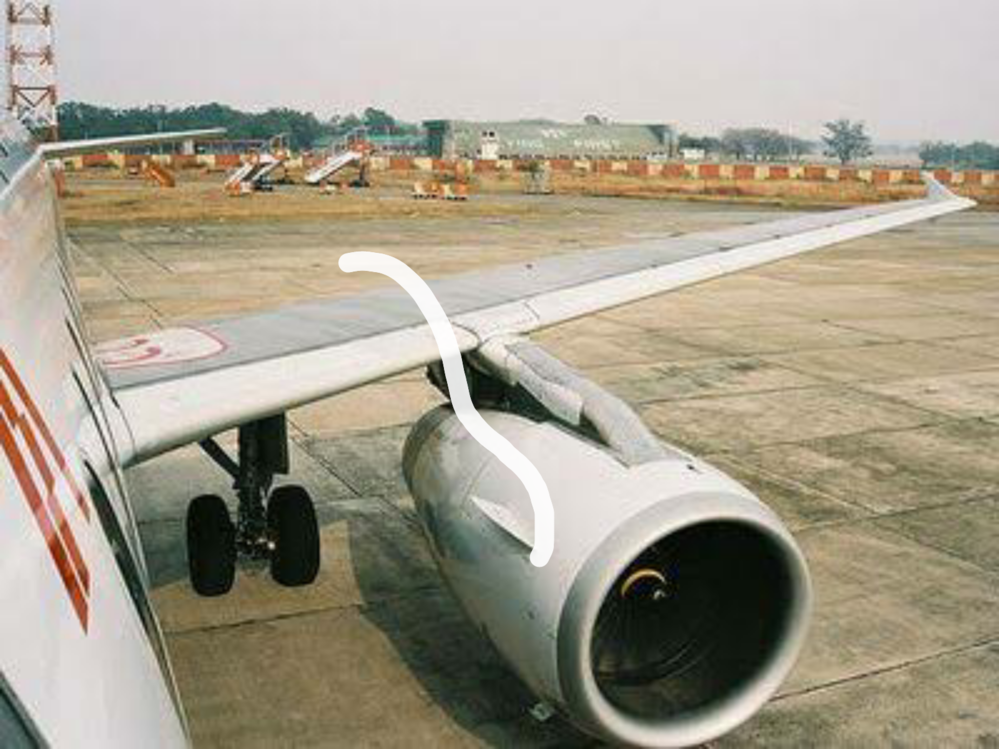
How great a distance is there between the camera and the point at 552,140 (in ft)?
421

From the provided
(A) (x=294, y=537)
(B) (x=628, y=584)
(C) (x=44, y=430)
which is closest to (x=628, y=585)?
(B) (x=628, y=584)

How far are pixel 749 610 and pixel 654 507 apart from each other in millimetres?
881

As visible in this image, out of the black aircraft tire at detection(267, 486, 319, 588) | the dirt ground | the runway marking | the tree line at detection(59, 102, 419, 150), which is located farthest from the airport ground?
the tree line at detection(59, 102, 419, 150)

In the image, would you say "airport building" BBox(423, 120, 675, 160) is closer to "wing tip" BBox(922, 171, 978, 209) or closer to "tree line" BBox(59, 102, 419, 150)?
"tree line" BBox(59, 102, 419, 150)

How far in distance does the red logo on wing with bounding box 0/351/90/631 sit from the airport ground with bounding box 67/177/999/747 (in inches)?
122

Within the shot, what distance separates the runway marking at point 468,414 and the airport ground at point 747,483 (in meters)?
1.53

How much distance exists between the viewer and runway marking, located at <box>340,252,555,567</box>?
13.7 ft

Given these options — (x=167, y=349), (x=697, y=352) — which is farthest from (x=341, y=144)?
(x=167, y=349)

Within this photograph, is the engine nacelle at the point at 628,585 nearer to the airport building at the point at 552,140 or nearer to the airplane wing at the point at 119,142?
the airplane wing at the point at 119,142

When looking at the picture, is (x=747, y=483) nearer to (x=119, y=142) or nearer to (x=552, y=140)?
(x=119, y=142)

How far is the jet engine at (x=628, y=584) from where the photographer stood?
156 inches

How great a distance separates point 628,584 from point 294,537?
10.9 ft

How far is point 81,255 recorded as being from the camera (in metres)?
26.2

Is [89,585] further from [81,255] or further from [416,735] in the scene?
[81,255]
